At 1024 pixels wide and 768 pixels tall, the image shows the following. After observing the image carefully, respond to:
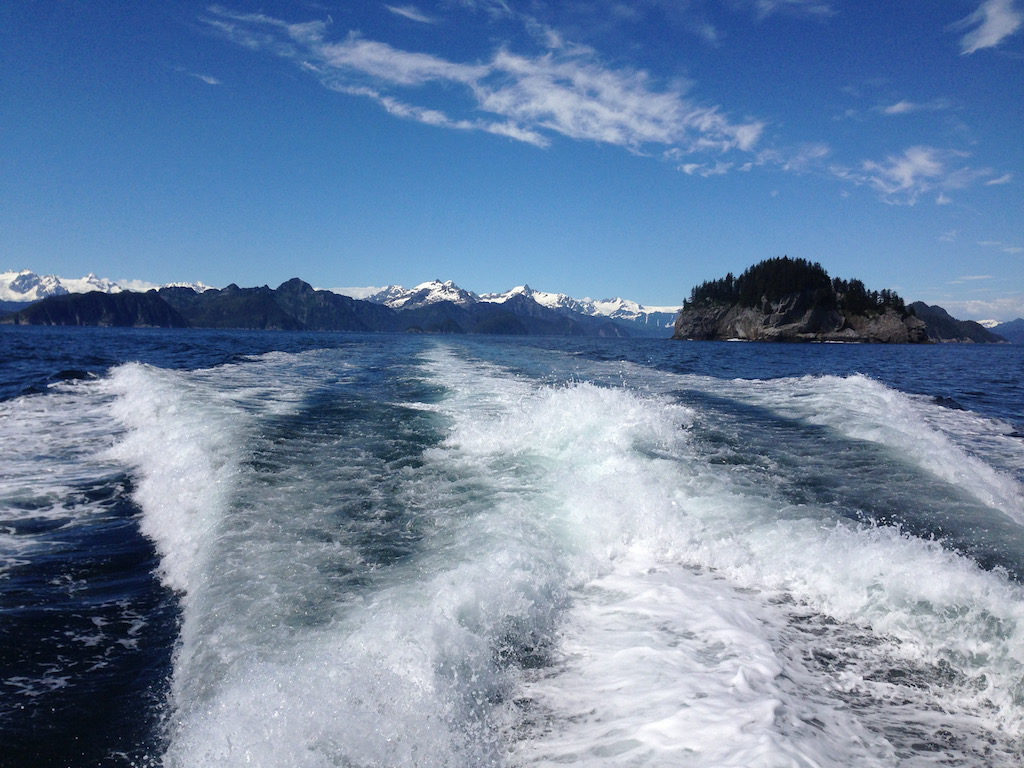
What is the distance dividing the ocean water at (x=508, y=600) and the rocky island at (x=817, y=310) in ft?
374

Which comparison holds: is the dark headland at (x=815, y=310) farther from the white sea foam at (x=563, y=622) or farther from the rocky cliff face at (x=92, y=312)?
the rocky cliff face at (x=92, y=312)

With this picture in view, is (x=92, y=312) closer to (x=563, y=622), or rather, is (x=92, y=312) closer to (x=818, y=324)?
(x=818, y=324)

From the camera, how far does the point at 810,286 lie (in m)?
112

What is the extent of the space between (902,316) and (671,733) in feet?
430

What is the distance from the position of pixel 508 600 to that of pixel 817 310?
126 m

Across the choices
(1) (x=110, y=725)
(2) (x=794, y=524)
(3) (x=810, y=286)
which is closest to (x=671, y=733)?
(1) (x=110, y=725)

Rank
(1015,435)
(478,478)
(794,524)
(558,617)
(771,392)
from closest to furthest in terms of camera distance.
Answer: (558,617)
(794,524)
(478,478)
(1015,435)
(771,392)

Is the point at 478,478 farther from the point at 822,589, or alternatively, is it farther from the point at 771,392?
the point at 771,392

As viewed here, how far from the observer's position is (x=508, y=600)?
4473 millimetres

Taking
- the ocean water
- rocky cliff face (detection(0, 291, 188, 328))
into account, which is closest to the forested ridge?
the ocean water

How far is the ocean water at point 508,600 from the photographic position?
10.0 feet

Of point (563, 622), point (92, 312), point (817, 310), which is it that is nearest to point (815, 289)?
point (817, 310)

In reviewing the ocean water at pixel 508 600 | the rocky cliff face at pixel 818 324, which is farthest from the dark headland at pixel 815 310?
the ocean water at pixel 508 600

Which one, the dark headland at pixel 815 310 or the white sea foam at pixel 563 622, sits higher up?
the dark headland at pixel 815 310
